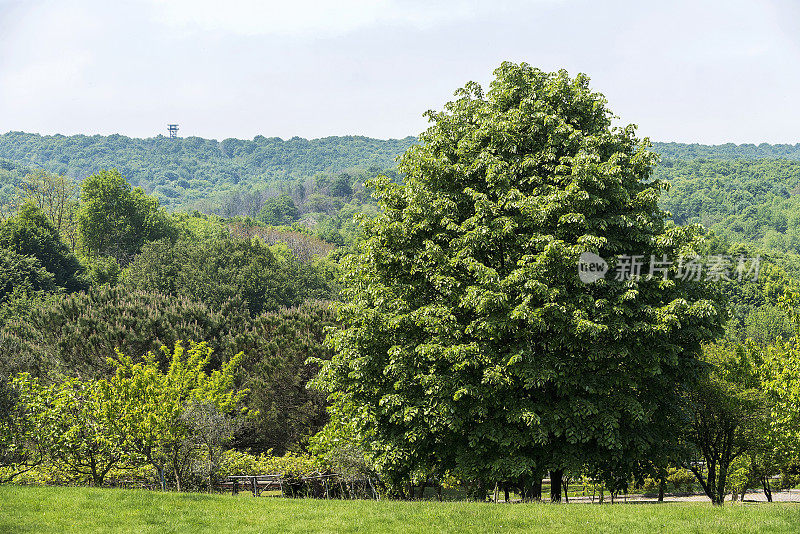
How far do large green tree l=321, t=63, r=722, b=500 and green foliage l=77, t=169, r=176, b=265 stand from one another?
66961 millimetres

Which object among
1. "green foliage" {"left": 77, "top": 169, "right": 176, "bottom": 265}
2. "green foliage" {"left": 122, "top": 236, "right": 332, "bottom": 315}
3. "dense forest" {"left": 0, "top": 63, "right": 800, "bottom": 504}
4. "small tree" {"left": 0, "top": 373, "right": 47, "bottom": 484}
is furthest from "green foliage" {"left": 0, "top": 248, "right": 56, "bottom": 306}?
"small tree" {"left": 0, "top": 373, "right": 47, "bottom": 484}

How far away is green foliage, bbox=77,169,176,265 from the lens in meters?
76.9

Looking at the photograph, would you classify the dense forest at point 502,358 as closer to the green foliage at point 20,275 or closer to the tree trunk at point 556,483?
the tree trunk at point 556,483

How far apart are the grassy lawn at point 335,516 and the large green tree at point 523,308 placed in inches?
106

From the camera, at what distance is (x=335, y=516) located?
43.4 ft

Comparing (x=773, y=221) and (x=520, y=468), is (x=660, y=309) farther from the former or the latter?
(x=773, y=221)

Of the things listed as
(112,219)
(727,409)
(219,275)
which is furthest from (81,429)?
(112,219)

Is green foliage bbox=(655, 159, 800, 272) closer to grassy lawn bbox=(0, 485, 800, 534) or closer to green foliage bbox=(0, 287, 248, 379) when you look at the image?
green foliage bbox=(0, 287, 248, 379)

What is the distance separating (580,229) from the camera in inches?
656

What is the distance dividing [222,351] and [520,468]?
82.7 feet

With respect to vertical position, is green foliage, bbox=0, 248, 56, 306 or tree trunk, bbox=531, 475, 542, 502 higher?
green foliage, bbox=0, 248, 56, 306

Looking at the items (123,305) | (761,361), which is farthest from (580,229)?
(123,305)

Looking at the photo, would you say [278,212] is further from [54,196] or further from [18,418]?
[18,418]

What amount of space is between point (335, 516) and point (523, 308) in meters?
6.10
